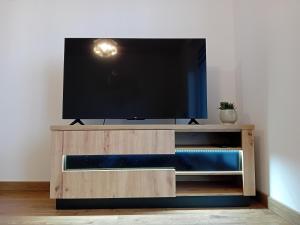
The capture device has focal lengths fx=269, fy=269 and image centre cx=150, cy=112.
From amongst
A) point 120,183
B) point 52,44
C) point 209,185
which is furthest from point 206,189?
point 52,44

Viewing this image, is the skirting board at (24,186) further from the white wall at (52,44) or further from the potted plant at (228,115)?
the potted plant at (228,115)

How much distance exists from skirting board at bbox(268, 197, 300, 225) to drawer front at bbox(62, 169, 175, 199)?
66 cm

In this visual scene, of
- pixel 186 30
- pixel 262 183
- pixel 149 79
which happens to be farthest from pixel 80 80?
pixel 262 183

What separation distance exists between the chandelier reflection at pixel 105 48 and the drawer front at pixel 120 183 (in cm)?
92

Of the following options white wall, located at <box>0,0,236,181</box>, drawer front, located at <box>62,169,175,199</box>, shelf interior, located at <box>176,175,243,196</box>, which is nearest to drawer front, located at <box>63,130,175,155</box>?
drawer front, located at <box>62,169,175,199</box>

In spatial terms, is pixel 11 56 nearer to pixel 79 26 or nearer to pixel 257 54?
pixel 79 26

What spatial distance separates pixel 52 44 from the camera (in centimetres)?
249

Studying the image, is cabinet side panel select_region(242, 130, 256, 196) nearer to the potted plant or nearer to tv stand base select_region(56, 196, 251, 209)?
tv stand base select_region(56, 196, 251, 209)

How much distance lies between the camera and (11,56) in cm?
246

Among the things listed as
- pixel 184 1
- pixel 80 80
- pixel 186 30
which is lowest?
pixel 80 80

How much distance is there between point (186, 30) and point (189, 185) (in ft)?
4.61

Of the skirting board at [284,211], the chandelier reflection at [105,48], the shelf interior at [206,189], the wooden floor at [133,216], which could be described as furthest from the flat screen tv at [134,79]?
the skirting board at [284,211]

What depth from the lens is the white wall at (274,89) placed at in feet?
5.04

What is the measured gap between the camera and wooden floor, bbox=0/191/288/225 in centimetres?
158
